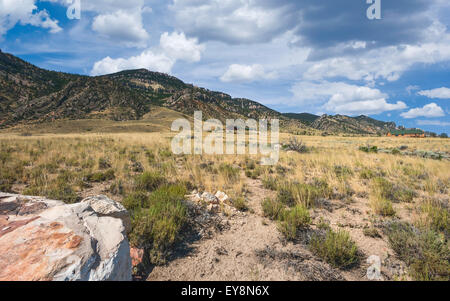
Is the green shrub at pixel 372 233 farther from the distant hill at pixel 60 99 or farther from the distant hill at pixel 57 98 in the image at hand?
the distant hill at pixel 57 98

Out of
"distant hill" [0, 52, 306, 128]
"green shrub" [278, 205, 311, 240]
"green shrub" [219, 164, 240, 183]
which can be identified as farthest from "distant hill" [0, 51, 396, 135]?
"green shrub" [278, 205, 311, 240]

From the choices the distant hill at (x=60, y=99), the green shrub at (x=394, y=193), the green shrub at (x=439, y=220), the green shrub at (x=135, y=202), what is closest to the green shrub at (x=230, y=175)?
the green shrub at (x=135, y=202)

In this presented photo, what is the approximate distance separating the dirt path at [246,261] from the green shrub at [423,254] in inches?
44.6

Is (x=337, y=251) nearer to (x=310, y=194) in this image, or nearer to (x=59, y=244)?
(x=310, y=194)

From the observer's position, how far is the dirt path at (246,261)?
117 inches

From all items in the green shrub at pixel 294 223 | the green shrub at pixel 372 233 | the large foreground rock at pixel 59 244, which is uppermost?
the large foreground rock at pixel 59 244

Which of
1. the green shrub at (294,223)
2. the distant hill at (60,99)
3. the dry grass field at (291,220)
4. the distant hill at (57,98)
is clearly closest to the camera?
the dry grass field at (291,220)

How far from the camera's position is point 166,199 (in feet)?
15.9

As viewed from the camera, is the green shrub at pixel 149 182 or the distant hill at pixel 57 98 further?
the distant hill at pixel 57 98

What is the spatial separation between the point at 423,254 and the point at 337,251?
1.23 meters

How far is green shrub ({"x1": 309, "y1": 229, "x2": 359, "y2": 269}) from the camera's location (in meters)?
3.22
